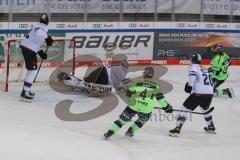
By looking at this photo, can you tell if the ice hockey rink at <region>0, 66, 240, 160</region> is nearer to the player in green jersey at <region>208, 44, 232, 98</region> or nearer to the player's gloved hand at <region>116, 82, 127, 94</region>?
the player's gloved hand at <region>116, 82, 127, 94</region>

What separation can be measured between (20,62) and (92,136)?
4383 millimetres

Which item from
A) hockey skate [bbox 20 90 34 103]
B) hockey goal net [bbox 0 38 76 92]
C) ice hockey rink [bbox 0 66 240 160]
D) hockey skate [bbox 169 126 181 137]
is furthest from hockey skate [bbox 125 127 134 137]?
hockey goal net [bbox 0 38 76 92]

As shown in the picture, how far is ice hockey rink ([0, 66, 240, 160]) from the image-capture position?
7.54 metres

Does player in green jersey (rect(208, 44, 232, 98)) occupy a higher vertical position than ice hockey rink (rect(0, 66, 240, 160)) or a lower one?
higher

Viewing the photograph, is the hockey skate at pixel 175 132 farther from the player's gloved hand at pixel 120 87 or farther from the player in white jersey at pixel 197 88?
the player's gloved hand at pixel 120 87

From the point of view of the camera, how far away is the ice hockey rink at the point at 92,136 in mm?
7539

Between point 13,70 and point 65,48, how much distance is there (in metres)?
1.95

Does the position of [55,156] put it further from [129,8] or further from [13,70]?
[129,8]

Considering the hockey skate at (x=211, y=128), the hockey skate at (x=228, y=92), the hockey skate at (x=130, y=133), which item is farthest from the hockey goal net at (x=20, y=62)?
the hockey skate at (x=211, y=128)

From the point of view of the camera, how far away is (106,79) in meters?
11.8

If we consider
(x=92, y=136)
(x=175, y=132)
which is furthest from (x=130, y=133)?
(x=175, y=132)

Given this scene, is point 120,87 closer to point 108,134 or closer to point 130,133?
point 130,133

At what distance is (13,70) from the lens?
12406 millimetres

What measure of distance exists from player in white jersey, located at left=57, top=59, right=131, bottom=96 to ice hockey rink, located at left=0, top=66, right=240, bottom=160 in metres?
0.29
